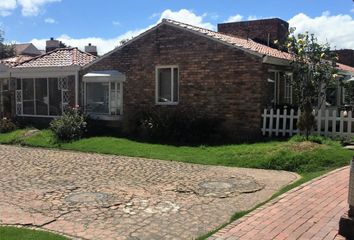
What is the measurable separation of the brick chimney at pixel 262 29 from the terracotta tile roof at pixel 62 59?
8.99 m

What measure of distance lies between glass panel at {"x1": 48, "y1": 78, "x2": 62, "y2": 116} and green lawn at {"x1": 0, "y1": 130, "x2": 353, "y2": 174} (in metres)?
4.14

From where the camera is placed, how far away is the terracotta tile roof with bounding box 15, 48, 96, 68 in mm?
20719

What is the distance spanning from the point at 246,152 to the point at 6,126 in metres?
11.5

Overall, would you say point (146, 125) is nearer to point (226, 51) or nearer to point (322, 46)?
point (226, 51)

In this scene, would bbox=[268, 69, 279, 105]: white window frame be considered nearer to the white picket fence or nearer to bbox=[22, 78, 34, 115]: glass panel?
the white picket fence

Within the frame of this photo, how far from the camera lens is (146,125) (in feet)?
55.3

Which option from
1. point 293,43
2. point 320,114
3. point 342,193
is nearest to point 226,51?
point 293,43

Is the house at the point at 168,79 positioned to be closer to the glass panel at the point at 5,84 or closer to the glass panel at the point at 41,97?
the glass panel at the point at 41,97

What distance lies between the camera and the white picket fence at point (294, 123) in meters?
15.1

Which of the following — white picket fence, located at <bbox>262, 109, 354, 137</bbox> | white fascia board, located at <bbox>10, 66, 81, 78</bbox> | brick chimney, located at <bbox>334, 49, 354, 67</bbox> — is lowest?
white picket fence, located at <bbox>262, 109, 354, 137</bbox>

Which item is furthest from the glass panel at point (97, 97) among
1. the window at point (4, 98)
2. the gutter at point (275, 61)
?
the gutter at point (275, 61)

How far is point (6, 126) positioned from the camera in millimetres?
20250

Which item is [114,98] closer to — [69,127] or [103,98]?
[103,98]

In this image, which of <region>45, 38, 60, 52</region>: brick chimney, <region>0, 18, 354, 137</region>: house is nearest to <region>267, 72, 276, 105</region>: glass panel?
<region>0, 18, 354, 137</region>: house
